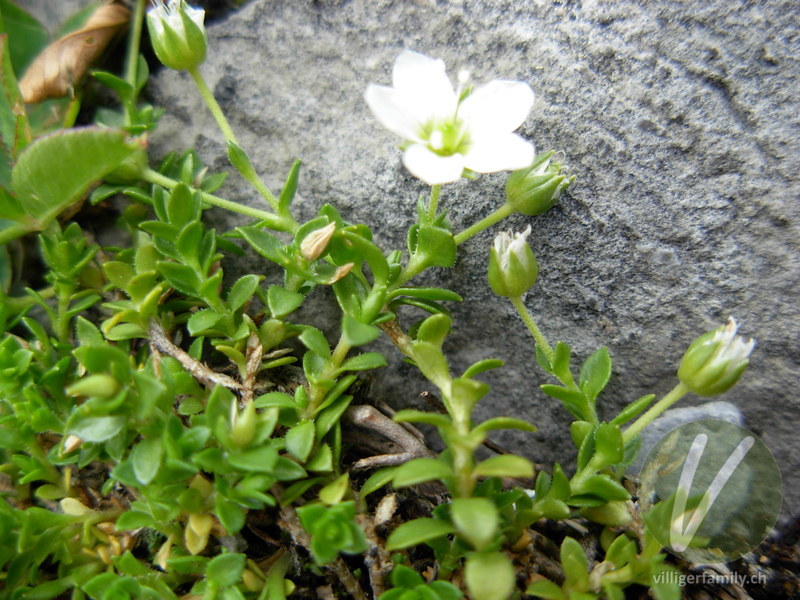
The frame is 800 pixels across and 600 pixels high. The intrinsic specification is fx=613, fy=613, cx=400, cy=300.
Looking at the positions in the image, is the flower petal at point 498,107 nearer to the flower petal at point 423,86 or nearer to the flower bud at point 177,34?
the flower petal at point 423,86

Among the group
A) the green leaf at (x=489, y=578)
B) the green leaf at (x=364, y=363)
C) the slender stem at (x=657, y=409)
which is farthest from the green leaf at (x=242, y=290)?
the slender stem at (x=657, y=409)

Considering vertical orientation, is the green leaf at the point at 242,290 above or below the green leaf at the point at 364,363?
above

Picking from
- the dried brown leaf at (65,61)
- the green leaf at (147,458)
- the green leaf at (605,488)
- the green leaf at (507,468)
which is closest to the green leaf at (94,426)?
the green leaf at (147,458)

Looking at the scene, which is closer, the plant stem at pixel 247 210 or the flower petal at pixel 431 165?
the flower petal at pixel 431 165

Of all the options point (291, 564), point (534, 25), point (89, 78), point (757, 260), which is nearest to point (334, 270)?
point (291, 564)

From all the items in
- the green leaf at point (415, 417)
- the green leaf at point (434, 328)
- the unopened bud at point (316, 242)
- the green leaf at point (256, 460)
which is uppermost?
the unopened bud at point (316, 242)

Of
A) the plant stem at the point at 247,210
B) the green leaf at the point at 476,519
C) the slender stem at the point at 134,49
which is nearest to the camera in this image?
the green leaf at the point at 476,519

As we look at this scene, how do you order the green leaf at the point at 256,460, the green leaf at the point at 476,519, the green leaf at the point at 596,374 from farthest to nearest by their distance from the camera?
the green leaf at the point at 596,374, the green leaf at the point at 256,460, the green leaf at the point at 476,519

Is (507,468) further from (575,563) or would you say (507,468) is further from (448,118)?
(448,118)
